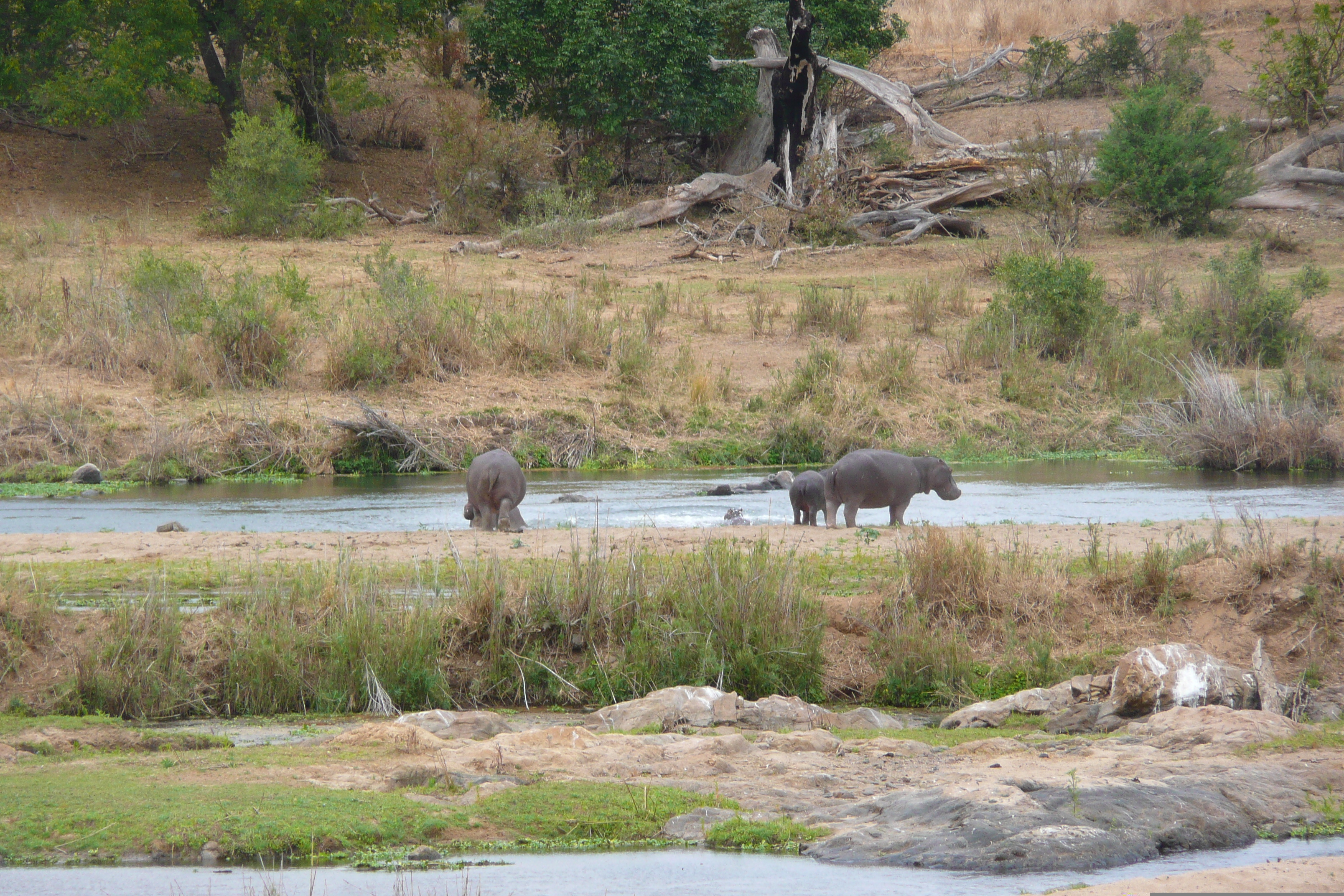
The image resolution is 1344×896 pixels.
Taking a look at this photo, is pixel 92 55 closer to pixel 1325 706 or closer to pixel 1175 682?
pixel 1175 682

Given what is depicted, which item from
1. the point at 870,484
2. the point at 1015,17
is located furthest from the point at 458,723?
the point at 1015,17

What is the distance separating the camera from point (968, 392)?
19391mm

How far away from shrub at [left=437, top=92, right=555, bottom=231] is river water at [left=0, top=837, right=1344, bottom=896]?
25.8 meters

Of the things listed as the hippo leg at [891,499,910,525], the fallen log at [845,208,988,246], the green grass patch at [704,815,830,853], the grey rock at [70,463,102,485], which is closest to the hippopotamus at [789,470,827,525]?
the hippo leg at [891,499,910,525]

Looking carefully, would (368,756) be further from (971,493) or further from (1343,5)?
(1343,5)

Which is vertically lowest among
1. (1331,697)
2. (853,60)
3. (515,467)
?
(1331,697)

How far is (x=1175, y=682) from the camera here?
7.18m

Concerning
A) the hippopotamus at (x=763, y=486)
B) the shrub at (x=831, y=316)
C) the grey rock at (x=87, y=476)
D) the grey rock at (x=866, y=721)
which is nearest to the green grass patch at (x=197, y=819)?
the grey rock at (x=866, y=721)

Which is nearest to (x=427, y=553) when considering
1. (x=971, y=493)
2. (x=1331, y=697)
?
(x=1331, y=697)

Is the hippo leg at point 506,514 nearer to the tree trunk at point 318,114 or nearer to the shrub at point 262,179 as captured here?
the shrub at point 262,179

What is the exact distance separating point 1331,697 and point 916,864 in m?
3.67

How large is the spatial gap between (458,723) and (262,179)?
2369 cm

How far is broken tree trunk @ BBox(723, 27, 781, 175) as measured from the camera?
33.8 metres

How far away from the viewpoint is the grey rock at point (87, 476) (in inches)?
615
